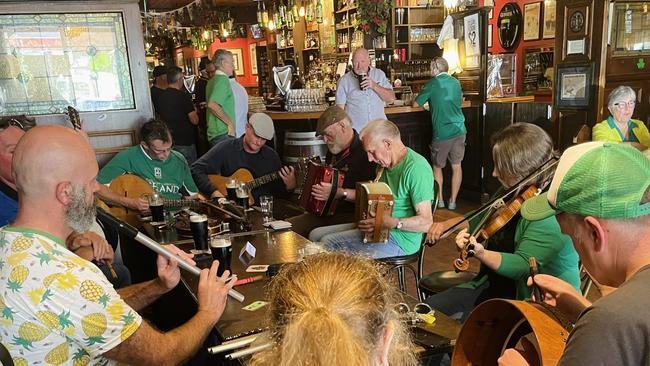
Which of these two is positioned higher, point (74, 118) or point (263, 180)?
point (74, 118)

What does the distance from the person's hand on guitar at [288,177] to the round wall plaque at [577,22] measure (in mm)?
3294

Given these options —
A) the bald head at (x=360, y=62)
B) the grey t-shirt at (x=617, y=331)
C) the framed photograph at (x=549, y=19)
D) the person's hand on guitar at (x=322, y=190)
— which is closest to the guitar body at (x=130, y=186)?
the person's hand on guitar at (x=322, y=190)

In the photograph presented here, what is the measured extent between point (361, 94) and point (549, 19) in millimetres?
3945

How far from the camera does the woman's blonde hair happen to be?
0.79m

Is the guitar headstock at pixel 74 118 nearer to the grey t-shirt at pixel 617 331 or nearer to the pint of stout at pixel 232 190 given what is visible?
the pint of stout at pixel 232 190

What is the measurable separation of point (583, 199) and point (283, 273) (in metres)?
0.70

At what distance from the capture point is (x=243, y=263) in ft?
6.88

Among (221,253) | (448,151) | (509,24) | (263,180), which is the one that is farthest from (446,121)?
(221,253)

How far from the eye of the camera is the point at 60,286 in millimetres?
1273

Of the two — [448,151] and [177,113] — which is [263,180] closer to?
[177,113]

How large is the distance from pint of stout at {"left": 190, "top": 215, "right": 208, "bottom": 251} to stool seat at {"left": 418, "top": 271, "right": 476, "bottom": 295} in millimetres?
1115

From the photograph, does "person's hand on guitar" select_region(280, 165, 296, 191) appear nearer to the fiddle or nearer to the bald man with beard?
the fiddle

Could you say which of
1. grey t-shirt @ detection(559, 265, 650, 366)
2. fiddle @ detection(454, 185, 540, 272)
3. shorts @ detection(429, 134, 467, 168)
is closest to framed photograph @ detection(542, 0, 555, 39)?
shorts @ detection(429, 134, 467, 168)

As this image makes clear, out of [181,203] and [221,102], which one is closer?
[181,203]
